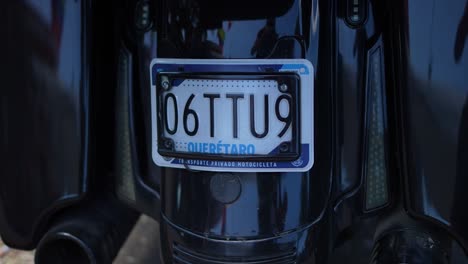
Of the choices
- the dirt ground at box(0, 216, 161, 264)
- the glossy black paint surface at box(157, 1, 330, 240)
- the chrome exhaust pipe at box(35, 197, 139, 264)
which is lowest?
the dirt ground at box(0, 216, 161, 264)

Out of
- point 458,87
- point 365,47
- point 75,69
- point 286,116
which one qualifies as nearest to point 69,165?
point 75,69

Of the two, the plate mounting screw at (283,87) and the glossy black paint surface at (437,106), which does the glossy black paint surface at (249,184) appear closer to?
the plate mounting screw at (283,87)

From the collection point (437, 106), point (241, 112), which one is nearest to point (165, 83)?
point (241, 112)

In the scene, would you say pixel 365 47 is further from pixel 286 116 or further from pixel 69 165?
pixel 69 165

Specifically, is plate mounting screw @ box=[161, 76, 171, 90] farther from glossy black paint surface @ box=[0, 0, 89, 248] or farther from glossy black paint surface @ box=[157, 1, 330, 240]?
glossy black paint surface @ box=[0, 0, 89, 248]

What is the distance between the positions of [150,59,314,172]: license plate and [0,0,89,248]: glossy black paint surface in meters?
0.34

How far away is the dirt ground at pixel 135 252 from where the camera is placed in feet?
8.16

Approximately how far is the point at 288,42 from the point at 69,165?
2.24 ft

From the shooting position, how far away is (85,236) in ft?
5.39

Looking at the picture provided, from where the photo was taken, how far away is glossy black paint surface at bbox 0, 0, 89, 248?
1657 mm

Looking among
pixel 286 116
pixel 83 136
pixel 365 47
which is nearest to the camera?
pixel 286 116

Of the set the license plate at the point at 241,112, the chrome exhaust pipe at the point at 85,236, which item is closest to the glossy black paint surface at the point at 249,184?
the license plate at the point at 241,112

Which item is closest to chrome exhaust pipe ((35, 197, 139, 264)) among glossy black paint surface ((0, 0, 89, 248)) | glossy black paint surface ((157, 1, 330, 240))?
glossy black paint surface ((0, 0, 89, 248))

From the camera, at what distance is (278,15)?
139 cm
